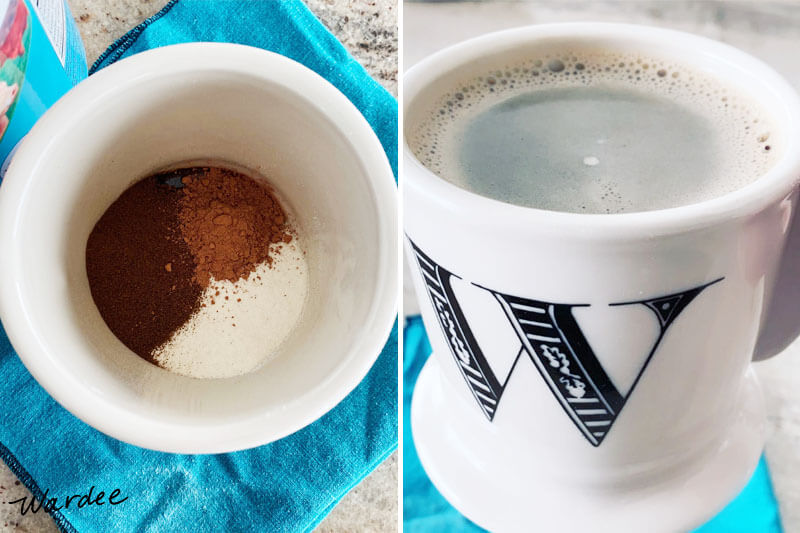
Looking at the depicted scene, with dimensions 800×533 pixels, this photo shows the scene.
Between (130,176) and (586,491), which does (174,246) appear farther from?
(586,491)

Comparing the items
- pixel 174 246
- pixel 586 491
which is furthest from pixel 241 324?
pixel 586 491

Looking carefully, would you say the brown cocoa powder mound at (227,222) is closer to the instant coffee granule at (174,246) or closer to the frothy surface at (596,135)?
the instant coffee granule at (174,246)

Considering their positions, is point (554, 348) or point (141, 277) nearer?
point (554, 348)

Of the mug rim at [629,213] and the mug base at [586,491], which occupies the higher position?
the mug rim at [629,213]

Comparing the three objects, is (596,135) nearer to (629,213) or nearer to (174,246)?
(629,213)

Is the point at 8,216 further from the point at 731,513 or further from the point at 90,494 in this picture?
the point at 731,513

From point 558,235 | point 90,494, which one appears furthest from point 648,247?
point 90,494

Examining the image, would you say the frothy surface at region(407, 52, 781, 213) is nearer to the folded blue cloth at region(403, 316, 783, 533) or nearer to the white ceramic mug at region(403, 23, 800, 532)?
the white ceramic mug at region(403, 23, 800, 532)

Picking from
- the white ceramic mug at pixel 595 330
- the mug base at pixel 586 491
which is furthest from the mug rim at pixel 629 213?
the mug base at pixel 586 491

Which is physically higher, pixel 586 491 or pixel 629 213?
pixel 629 213
